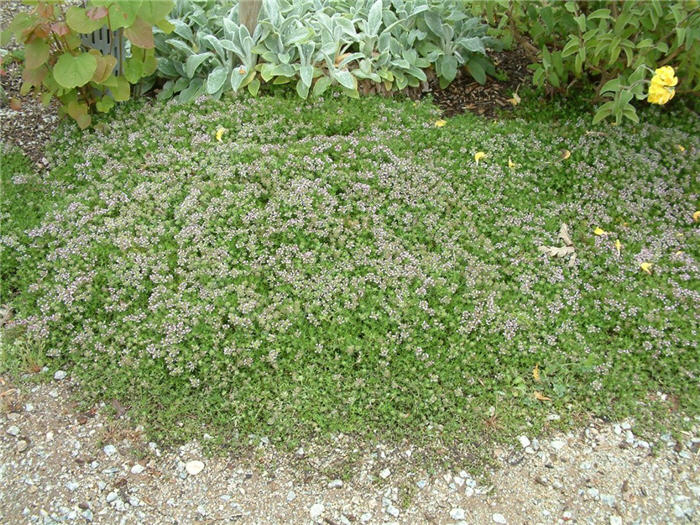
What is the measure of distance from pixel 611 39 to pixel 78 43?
335cm

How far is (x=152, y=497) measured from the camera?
272cm

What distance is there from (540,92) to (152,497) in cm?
390

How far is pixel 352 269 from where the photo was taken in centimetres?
332

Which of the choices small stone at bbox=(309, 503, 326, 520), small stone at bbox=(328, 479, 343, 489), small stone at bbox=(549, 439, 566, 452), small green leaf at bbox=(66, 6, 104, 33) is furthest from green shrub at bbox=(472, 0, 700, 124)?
small stone at bbox=(309, 503, 326, 520)

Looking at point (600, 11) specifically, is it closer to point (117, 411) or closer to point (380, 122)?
point (380, 122)

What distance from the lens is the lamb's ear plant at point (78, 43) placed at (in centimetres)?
357

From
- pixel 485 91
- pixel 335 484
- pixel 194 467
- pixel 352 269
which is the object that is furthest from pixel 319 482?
pixel 485 91

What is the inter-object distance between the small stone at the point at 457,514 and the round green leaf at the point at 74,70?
3236mm

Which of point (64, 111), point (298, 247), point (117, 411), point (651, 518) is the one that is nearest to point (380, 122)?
point (298, 247)

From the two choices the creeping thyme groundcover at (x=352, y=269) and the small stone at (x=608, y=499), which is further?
the creeping thyme groundcover at (x=352, y=269)

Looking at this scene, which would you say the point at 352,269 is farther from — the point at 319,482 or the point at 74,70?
the point at 74,70

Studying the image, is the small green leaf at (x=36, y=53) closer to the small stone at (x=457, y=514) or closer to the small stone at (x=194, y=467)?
the small stone at (x=194, y=467)

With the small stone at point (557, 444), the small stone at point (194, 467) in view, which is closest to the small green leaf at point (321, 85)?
the small stone at point (194, 467)

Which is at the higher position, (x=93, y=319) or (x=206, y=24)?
(x=206, y=24)
